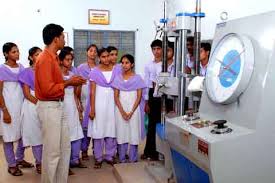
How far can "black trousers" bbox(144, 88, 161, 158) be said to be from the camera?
127 inches

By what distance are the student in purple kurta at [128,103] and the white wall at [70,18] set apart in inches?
73.0

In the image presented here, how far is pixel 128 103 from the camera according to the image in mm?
3066

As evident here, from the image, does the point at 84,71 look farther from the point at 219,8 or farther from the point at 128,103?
the point at 219,8

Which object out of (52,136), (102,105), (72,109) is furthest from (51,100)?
(102,105)

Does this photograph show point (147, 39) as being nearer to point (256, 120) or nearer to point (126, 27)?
point (126, 27)

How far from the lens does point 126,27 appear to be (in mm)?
4812

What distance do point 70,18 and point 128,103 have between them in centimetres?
216

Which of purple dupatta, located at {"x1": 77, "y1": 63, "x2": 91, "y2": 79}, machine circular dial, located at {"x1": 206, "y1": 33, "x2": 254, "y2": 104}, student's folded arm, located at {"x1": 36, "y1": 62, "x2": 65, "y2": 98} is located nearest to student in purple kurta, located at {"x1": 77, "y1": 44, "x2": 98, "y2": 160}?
purple dupatta, located at {"x1": 77, "y1": 63, "x2": 91, "y2": 79}

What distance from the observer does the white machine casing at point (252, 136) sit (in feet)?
3.96

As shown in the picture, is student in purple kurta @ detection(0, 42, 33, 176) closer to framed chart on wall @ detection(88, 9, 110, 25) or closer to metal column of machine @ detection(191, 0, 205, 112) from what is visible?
metal column of machine @ detection(191, 0, 205, 112)

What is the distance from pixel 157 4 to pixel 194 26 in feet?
10.2

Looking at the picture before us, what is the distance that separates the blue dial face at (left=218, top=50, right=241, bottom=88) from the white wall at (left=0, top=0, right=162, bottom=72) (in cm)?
347

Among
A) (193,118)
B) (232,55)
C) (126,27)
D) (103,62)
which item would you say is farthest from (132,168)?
(126,27)

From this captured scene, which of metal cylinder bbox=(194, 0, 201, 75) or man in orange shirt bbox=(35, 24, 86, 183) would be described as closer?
metal cylinder bbox=(194, 0, 201, 75)
